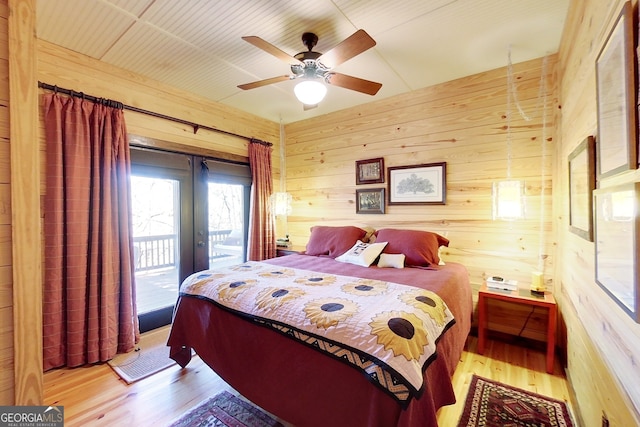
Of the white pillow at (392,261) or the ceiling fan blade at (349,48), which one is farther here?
the white pillow at (392,261)

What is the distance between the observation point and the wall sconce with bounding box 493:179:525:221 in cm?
233

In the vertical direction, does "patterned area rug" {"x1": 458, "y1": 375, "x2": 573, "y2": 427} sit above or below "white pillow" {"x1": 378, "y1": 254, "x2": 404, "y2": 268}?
below

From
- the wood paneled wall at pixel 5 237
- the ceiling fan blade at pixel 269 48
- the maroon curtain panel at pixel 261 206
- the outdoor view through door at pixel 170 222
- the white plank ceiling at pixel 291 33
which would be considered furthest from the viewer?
the maroon curtain panel at pixel 261 206

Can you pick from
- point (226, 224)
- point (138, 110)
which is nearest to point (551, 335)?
point (226, 224)

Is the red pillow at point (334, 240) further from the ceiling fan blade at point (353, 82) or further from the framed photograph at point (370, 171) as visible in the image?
the ceiling fan blade at point (353, 82)

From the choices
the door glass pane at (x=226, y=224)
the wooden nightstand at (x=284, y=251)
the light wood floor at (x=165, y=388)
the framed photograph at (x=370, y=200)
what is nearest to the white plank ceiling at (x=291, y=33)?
the framed photograph at (x=370, y=200)

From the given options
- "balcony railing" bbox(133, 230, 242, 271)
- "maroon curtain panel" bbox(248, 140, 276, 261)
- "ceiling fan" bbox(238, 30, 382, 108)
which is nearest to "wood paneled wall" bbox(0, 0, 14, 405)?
"ceiling fan" bbox(238, 30, 382, 108)

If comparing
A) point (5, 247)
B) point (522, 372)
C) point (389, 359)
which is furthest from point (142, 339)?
point (522, 372)

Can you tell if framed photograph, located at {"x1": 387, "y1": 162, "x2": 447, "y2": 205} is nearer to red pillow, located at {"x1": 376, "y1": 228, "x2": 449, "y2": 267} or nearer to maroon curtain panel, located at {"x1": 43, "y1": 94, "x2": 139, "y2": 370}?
red pillow, located at {"x1": 376, "y1": 228, "x2": 449, "y2": 267}

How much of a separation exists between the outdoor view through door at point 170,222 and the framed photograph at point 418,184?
202cm

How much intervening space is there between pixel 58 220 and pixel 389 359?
2.58m

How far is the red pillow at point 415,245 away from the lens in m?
2.55

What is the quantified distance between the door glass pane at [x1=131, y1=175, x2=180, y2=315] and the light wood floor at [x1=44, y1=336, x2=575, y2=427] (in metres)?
0.87

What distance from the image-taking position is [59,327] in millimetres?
2182
